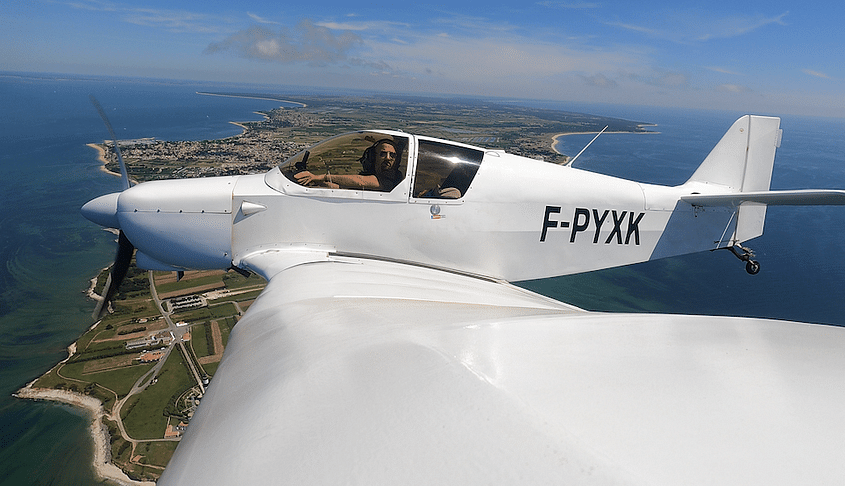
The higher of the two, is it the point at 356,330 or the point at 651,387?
the point at 651,387

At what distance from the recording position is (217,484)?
1.11 meters

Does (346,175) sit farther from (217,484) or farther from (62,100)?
(62,100)

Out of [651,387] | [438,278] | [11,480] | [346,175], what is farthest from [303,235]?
[11,480]

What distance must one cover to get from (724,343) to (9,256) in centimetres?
4442

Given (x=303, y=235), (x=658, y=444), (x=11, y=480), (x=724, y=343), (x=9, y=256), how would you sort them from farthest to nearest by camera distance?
(x=9, y=256)
(x=11, y=480)
(x=303, y=235)
(x=724, y=343)
(x=658, y=444)

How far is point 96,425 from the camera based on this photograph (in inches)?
591

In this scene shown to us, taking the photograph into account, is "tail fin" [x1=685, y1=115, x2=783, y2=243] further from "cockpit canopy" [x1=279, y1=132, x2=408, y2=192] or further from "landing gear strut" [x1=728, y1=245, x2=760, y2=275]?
"cockpit canopy" [x1=279, y1=132, x2=408, y2=192]

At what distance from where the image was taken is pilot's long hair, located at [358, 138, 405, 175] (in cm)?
471

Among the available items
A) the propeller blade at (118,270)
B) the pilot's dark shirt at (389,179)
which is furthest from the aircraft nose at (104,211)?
the pilot's dark shirt at (389,179)

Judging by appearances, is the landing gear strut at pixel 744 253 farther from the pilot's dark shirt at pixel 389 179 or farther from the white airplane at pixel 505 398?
the white airplane at pixel 505 398

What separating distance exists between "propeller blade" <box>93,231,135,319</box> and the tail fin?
9.41m

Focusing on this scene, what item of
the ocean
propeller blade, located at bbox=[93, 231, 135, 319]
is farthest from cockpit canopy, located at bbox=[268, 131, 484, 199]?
the ocean

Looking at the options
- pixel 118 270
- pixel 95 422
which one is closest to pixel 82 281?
pixel 95 422

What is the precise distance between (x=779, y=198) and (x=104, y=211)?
9121 millimetres
